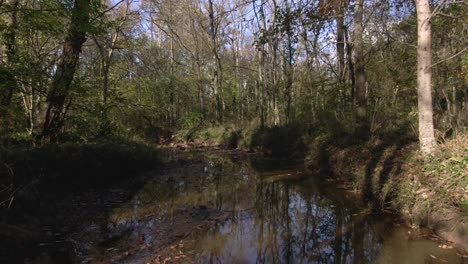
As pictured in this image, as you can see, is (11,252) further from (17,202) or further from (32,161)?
(32,161)

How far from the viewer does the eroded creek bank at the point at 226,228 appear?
5.40 meters

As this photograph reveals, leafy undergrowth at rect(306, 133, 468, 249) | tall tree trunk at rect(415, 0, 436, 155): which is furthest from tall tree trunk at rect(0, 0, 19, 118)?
leafy undergrowth at rect(306, 133, 468, 249)

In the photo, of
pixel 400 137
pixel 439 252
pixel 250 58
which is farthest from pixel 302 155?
pixel 250 58

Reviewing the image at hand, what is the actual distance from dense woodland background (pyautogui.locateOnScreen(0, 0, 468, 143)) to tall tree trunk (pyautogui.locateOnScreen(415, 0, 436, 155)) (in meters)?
0.39

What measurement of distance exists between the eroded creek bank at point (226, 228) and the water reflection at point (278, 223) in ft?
0.06

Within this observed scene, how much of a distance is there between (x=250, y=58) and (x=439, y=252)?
3464 centimetres

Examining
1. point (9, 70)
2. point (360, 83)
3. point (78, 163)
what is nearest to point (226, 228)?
point (78, 163)

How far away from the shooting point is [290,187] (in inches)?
420

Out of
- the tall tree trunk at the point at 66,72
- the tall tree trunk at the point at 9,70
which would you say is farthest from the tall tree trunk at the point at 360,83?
the tall tree trunk at the point at 9,70

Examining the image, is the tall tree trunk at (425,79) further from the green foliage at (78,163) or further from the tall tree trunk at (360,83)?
the green foliage at (78,163)

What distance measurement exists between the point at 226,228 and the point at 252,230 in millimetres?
552

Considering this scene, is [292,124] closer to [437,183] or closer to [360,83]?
[360,83]

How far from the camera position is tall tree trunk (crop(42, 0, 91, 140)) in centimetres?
814

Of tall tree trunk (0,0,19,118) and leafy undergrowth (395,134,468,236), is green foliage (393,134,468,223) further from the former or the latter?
tall tree trunk (0,0,19,118)
